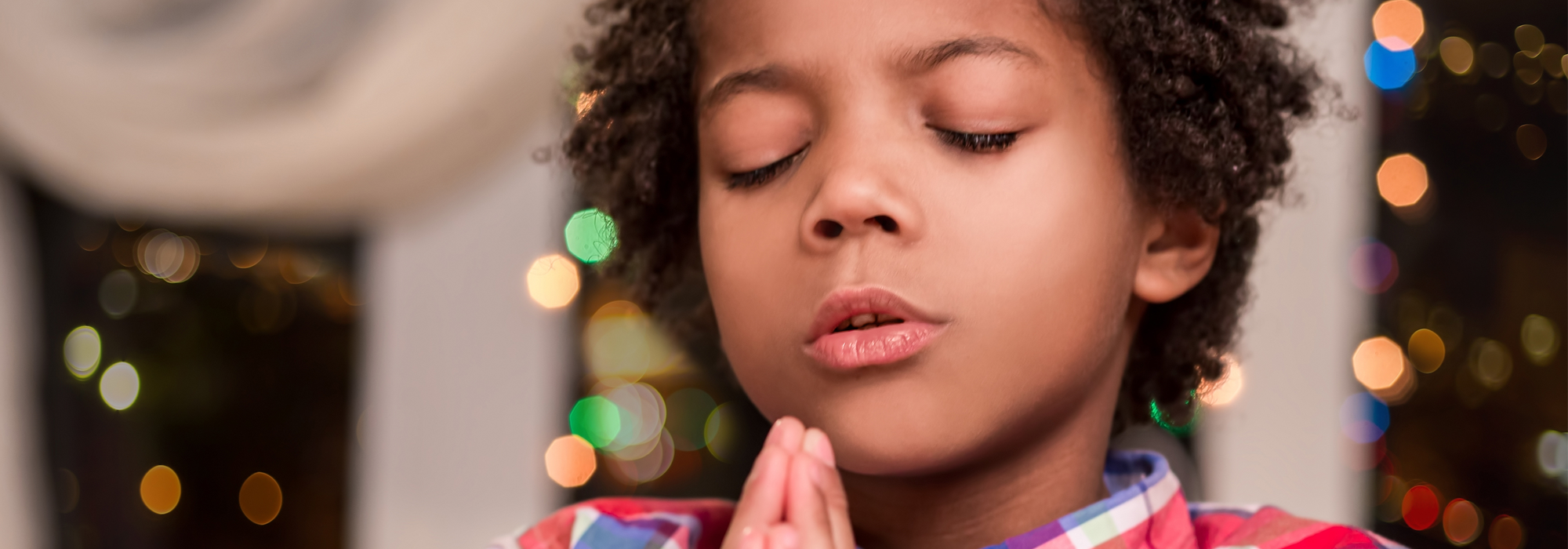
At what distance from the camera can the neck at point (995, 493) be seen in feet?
2.43

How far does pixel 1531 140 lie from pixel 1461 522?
483mm

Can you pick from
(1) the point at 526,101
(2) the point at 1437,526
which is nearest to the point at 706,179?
(1) the point at 526,101

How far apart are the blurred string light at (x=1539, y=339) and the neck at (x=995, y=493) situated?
35.6 inches

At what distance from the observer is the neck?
0.74 metres

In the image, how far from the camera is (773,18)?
73cm

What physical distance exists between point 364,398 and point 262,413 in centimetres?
16

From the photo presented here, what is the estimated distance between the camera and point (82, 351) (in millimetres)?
1644

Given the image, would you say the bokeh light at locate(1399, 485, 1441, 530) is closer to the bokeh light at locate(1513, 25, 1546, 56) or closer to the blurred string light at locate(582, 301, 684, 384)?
the bokeh light at locate(1513, 25, 1546, 56)

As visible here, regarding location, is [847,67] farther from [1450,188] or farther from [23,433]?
[23,433]

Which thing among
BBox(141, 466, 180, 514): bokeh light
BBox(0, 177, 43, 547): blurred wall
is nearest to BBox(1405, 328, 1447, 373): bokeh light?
BBox(141, 466, 180, 514): bokeh light

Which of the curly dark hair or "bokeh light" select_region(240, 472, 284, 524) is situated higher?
the curly dark hair

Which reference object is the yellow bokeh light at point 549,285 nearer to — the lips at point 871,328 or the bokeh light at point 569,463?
the bokeh light at point 569,463

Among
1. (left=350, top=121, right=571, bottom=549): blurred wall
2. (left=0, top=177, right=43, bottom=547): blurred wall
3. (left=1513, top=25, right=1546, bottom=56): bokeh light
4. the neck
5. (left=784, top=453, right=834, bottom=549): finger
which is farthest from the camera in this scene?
(left=350, top=121, right=571, bottom=549): blurred wall

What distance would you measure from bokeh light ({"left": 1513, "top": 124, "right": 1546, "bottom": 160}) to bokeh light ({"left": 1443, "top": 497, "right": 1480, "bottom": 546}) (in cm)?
44
